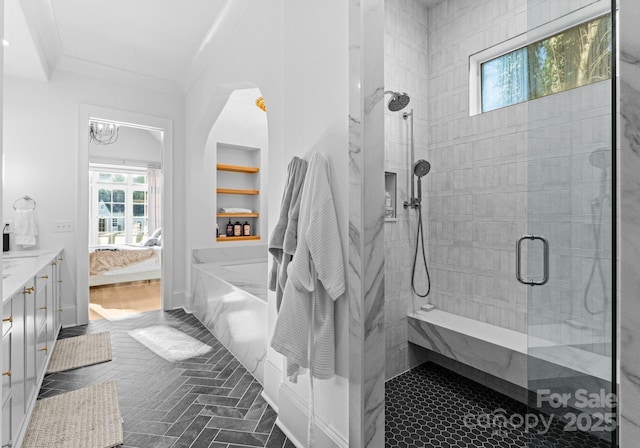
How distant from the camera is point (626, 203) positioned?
2.26 feet

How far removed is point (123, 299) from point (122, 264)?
1.05 metres

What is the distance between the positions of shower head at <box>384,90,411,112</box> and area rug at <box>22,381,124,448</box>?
8.32ft

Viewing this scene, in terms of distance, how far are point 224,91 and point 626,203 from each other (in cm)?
314

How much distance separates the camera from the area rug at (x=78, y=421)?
1711 millimetres

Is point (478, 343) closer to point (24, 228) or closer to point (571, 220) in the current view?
point (571, 220)

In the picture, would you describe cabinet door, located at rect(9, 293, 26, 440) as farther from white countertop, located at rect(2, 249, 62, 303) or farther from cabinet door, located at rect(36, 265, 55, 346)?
cabinet door, located at rect(36, 265, 55, 346)

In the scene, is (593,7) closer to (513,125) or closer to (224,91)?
(513,125)

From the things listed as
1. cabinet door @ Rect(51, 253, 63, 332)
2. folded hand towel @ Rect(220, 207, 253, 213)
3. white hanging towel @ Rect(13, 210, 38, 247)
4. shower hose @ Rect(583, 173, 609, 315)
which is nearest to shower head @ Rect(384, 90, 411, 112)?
shower hose @ Rect(583, 173, 609, 315)

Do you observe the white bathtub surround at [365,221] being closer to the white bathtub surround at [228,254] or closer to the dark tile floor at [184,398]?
the dark tile floor at [184,398]

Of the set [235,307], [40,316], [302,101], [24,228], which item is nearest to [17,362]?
[40,316]

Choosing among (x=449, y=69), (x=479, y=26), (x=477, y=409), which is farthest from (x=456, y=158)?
(x=477, y=409)

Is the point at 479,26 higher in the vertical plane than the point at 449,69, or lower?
higher

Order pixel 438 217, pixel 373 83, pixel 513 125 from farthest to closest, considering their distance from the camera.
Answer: pixel 438 217
pixel 513 125
pixel 373 83

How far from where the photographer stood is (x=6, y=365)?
4.67ft
